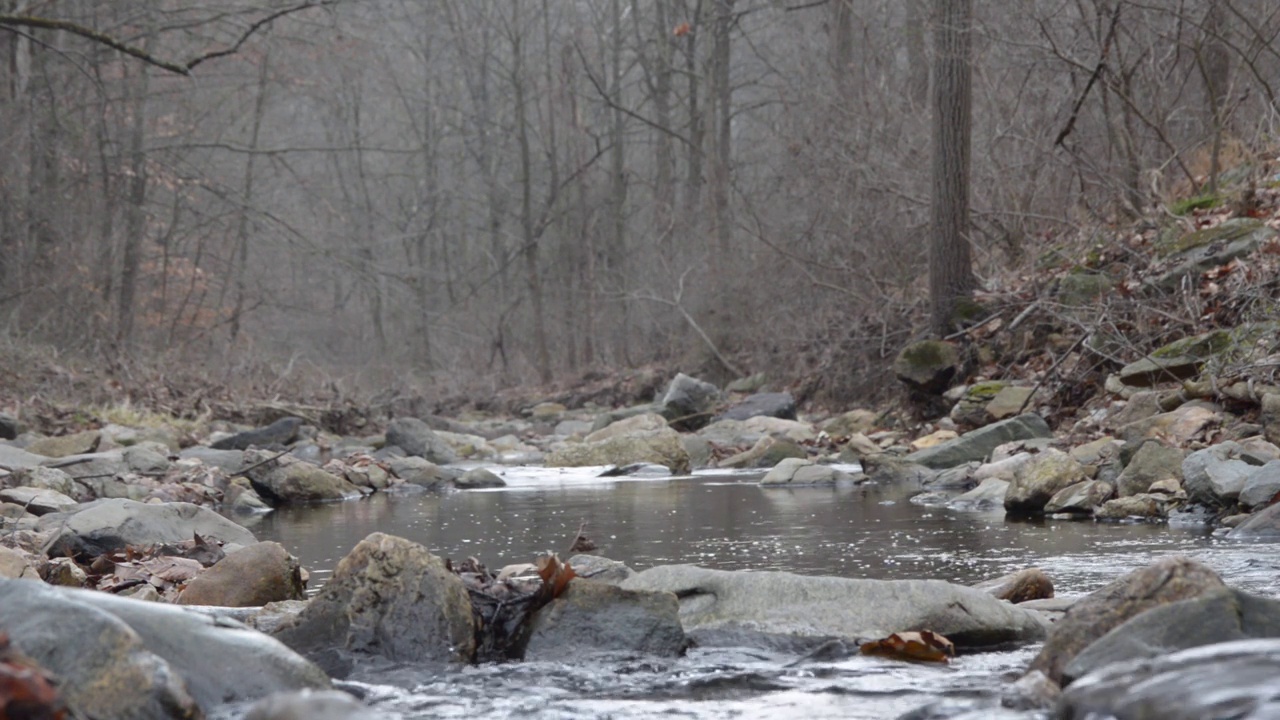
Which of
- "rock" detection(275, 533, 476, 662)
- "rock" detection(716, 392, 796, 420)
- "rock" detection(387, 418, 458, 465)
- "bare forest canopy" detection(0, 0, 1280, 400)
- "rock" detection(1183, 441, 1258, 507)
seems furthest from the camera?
"rock" detection(716, 392, 796, 420)

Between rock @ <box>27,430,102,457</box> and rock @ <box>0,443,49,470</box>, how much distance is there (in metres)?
0.82

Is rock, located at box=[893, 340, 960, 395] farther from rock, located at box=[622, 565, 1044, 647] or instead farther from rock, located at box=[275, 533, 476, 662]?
rock, located at box=[275, 533, 476, 662]

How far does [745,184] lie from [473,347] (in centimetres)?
808

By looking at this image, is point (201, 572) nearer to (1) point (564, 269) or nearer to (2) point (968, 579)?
(2) point (968, 579)

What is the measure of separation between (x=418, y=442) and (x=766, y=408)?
425 cm

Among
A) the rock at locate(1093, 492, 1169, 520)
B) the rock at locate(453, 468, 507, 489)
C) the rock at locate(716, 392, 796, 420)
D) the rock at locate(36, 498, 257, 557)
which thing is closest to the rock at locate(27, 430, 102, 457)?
the rock at locate(453, 468, 507, 489)

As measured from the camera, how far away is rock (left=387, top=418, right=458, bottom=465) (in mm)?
14305

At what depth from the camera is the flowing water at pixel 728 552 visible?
12.0 feet

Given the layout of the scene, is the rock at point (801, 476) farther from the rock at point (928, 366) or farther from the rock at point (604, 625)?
the rock at point (604, 625)

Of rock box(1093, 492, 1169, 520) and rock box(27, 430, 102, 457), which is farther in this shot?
rock box(27, 430, 102, 457)

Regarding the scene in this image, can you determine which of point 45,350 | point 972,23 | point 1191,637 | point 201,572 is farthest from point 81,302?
point 1191,637

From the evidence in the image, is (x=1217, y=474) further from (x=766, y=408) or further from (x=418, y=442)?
(x=418, y=442)

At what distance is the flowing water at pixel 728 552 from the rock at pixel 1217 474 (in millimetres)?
333

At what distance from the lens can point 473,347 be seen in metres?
30.1
